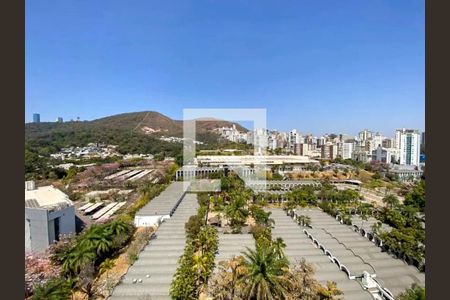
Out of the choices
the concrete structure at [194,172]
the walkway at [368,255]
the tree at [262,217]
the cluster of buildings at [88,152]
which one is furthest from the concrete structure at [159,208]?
the cluster of buildings at [88,152]

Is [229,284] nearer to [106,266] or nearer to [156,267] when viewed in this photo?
[156,267]

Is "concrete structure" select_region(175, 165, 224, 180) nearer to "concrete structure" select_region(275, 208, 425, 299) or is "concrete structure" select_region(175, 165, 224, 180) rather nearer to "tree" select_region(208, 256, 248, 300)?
"concrete structure" select_region(275, 208, 425, 299)

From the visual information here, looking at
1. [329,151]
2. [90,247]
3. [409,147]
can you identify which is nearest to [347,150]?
[329,151]

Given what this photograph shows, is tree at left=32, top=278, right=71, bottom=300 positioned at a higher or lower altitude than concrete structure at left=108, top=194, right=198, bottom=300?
higher

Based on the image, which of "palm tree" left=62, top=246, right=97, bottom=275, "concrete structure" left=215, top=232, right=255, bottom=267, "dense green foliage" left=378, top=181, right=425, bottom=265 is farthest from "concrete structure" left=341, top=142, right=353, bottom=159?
"palm tree" left=62, top=246, right=97, bottom=275

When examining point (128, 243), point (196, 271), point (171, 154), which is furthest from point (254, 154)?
point (196, 271)

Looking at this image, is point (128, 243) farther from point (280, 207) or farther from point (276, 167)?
point (276, 167)

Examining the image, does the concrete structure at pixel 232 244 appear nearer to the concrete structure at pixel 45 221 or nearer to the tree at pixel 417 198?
the concrete structure at pixel 45 221
